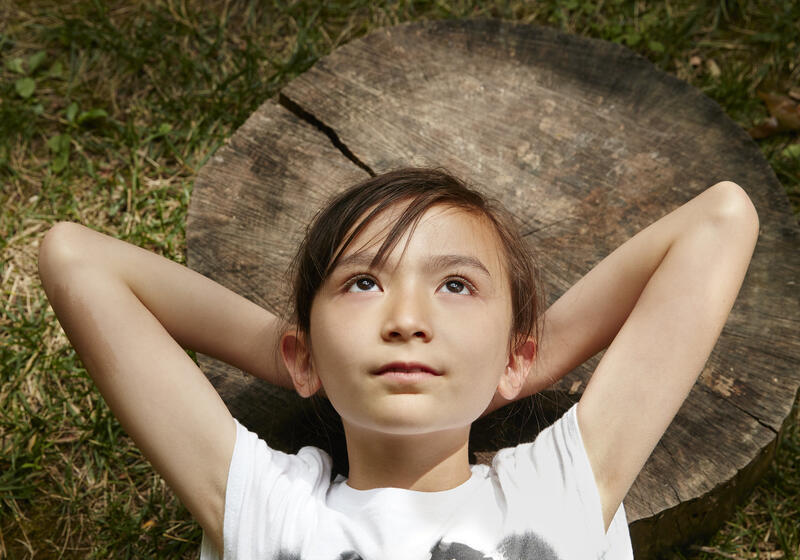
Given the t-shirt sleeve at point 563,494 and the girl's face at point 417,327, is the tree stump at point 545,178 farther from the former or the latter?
the girl's face at point 417,327

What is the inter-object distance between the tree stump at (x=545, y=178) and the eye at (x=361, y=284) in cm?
50

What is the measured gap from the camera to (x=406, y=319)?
1.53 meters

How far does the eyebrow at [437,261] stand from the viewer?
162 cm

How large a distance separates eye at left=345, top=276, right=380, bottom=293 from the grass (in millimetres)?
1142

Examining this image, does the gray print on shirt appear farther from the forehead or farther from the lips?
the forehead

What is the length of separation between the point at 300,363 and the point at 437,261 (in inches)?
16.3

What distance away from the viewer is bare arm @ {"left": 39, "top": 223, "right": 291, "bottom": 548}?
1.63 metres

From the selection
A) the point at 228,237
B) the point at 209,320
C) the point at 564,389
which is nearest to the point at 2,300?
the point at 228,237

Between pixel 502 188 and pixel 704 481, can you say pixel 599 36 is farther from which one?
pixel 704 481

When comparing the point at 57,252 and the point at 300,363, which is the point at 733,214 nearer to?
the point at 300,363

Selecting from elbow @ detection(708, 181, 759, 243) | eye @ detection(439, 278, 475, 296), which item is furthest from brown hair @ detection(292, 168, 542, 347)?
elbow @ detection(708, 181, 759, 243)

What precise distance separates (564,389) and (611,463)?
1.40ft

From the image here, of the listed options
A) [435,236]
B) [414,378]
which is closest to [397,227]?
[435,236]

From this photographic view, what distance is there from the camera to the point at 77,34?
3.50 m
